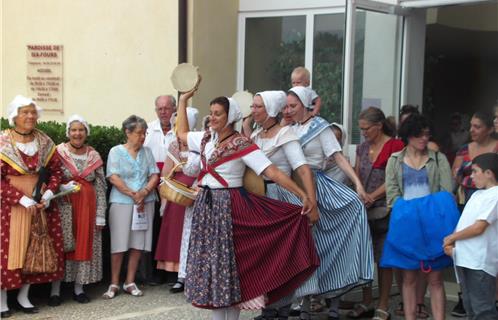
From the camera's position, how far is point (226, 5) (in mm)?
10508

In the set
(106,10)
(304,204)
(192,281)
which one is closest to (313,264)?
(304,204)

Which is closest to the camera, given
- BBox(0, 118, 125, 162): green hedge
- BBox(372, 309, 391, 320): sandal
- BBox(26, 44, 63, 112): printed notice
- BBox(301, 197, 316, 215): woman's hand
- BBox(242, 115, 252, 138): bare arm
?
BBox(301, 197, 316, 215): woman's hand

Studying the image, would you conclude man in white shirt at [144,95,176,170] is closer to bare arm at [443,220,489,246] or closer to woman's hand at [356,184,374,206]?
woman's hand at [356,184,374,206]

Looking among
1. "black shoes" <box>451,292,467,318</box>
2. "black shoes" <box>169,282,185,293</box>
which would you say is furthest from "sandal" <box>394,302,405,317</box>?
"black shoes" <box>169,282,185,293</box>

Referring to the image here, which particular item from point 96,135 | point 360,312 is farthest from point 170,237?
point 360,312

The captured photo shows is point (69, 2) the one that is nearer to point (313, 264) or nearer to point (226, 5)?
point (226, 5)

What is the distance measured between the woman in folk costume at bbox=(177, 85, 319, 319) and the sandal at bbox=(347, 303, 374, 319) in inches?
48.5

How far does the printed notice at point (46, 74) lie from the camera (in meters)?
11.6

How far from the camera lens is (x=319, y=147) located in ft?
21.0

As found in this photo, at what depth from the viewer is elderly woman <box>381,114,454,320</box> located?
5.89m

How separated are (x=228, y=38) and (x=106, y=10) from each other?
1.83m

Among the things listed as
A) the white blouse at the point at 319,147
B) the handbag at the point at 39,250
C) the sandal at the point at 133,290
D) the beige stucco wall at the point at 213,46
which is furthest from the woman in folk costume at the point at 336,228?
the beige stucco wall at the point at 213,46

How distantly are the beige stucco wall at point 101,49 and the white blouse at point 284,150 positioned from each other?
4561 mm

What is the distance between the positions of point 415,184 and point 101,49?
636 cm
